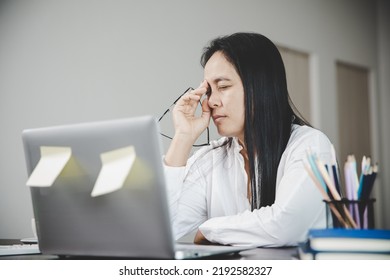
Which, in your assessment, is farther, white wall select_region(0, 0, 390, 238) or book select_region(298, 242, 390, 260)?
white wall select_region(0, 0, 390, 238)

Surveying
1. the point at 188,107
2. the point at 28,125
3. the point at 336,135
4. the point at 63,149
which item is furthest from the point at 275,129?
the point at 336,135

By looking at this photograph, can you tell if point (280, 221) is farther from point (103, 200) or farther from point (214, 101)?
point (214, 101)

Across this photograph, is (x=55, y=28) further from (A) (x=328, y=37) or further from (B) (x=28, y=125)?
(A) (x=328, y=37)

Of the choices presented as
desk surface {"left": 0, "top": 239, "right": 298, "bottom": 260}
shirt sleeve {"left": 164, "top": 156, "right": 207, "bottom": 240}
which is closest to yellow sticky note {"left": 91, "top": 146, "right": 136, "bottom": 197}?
desk surface {"left": 0, "top": 239, "right": 298, "bottom": 260}

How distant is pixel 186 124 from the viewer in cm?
134

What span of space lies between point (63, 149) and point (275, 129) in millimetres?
721

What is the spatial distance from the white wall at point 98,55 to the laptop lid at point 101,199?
67 centimetres

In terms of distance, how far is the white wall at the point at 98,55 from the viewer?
1.66 metres

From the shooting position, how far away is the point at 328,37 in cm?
280

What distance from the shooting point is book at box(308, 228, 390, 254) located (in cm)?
71

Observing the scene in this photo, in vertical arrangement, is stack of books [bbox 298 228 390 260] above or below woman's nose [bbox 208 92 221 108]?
below

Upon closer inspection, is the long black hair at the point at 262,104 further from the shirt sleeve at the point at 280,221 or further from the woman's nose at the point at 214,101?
the shirt sleeve at the point at 280,221

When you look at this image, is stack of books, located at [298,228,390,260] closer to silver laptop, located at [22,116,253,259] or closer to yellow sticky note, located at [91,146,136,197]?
silver laptop, located at [22,116,253,259]

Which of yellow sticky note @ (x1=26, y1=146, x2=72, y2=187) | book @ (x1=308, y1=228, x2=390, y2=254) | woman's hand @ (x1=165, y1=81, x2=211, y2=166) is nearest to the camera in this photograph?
book @ (x1=308, y1=228, x2=390, y2=254)
